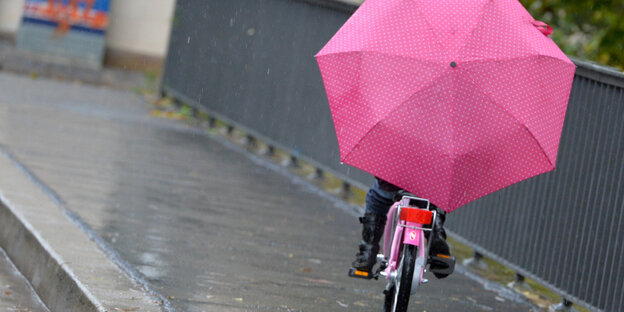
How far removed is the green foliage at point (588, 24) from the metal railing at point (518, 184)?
224cm

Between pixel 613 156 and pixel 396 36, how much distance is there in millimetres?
2288

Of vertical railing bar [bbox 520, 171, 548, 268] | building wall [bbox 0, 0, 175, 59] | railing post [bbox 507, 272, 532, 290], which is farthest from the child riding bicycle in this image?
building wall [bbox 0, 0, 175, 59]


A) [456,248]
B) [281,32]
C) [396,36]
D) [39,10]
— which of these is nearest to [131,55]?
[39,10]

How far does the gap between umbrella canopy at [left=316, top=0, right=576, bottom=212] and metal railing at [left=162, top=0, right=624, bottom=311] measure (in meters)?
1.75

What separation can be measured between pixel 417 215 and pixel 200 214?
3.47 meters

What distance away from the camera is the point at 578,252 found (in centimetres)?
694

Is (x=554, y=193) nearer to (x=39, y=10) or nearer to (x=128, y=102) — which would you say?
(x=128, y=102)

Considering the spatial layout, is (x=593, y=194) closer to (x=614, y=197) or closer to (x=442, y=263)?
(x=614, y=197)

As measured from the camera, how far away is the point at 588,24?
12523 mm

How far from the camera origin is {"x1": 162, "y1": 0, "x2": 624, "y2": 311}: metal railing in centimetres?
679

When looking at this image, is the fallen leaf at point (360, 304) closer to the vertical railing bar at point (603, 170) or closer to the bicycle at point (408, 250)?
the bicycle at point (408, 250)

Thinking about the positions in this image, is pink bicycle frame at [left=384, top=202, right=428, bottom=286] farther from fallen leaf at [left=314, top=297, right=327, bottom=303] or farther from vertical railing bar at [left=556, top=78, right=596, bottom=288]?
vertical railing bar at [left=556, top=78, right=596, bottom=288]

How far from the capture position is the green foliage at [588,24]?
395 inches

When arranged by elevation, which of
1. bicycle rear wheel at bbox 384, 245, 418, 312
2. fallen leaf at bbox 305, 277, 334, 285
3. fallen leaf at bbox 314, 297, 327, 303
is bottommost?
fallen leaf at bbox 314, 297, 327, 303
